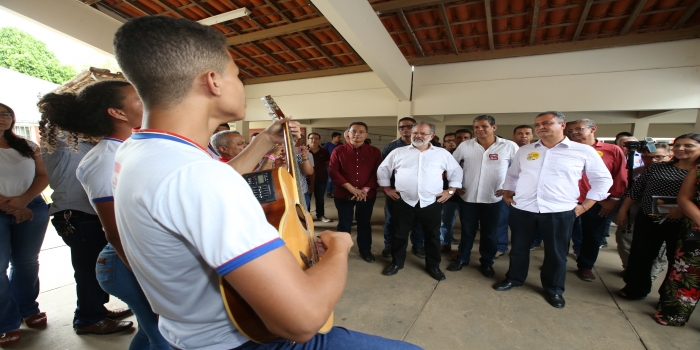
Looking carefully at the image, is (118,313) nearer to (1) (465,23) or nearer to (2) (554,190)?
(2) (554,190)

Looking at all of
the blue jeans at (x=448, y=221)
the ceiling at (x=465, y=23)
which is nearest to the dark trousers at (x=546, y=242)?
the blue jeans at (x=448, y=221)

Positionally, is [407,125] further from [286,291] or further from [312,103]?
[312,103]

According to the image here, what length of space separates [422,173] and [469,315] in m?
1.44

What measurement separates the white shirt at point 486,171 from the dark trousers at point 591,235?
1028 millimetres

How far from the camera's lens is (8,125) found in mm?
2047

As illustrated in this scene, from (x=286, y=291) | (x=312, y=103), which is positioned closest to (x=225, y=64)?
(x=286, y=291)

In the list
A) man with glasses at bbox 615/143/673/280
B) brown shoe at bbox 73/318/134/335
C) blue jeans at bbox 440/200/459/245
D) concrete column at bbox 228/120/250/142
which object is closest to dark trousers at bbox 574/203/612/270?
man with glasses at bbox 615/143/673/280

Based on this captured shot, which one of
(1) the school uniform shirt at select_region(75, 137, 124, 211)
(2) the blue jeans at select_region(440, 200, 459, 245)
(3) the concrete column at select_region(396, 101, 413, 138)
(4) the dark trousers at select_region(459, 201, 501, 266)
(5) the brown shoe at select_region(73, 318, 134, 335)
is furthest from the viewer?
(3) the concrete column at select_region(396, 101, 413, 138)

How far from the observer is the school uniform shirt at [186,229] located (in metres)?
0.49

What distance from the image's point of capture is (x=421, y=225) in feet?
10.2

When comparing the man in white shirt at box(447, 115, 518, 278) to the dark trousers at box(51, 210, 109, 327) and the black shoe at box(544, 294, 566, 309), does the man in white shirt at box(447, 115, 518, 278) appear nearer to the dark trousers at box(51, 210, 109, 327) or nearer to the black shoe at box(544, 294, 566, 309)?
the black shoe at box(544, 294, 566, 309)

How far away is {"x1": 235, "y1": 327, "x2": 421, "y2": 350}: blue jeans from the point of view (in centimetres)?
71

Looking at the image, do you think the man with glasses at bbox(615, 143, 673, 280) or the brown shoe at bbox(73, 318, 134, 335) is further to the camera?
the man with glasses at bbox(615, 143, 673, 280)

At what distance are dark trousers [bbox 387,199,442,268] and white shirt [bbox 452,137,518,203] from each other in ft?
1.97
